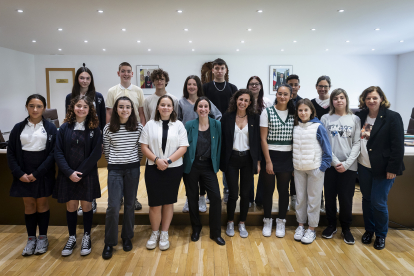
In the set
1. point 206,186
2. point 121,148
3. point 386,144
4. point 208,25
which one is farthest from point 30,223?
point 208,25

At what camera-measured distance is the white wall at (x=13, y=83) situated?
26.8 feet

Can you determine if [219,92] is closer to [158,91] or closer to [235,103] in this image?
[235,103]

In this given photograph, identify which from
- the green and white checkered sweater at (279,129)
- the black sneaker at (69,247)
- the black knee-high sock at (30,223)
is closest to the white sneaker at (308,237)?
the green and white checkered sweater at (279,129)

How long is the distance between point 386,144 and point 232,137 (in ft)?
4.69

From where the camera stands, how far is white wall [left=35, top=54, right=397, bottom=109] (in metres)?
9.48

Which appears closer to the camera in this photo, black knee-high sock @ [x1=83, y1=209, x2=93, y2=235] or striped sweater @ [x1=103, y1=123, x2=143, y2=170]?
striped sweater @ [x1=103, y1=123, x2=143, y2=170]

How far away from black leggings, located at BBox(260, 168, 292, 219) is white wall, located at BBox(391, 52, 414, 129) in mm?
9166

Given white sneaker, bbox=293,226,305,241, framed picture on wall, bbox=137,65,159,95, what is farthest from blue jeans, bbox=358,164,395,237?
framed picture on wall, bbox=137,65,159,95

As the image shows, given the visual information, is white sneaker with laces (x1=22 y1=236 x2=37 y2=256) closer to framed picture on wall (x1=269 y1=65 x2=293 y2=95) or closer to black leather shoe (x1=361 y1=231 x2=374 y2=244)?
black leather shoe (x1=361 y1=231 x2=374 y2=244)

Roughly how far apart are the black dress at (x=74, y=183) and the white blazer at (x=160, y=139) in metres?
0.54

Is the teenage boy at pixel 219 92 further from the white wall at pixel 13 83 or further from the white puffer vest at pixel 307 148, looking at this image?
the white wall at pixel 13 83

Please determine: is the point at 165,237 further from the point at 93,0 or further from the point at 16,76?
the point at 16,76

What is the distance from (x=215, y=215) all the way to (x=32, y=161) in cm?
178

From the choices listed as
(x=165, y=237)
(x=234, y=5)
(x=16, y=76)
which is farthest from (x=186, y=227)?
(x=16, y=76)
